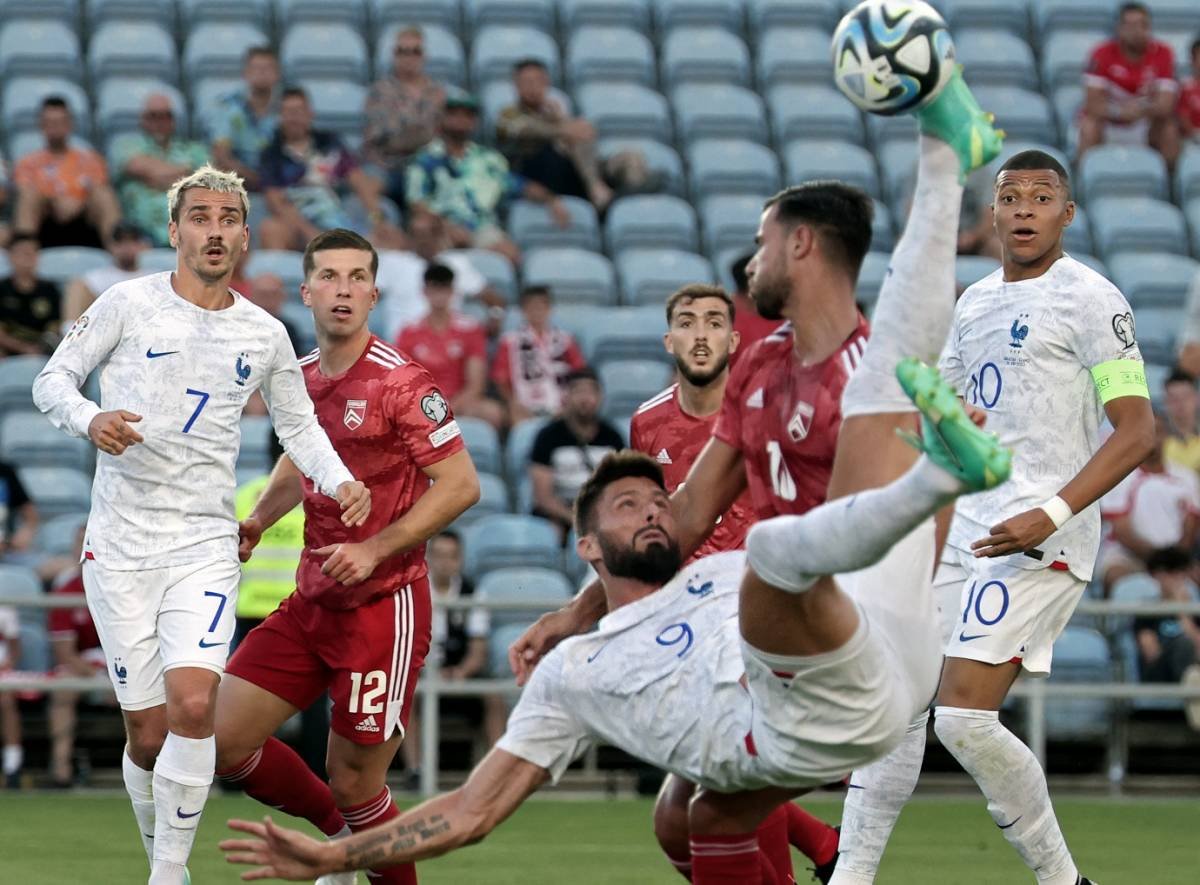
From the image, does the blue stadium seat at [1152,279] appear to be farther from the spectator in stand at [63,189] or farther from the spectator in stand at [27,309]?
the spectator in stand at [27,309]

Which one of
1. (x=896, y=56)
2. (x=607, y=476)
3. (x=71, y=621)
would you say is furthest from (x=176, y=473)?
(x=71, y=621)

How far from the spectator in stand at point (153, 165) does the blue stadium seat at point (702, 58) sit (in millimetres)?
3997

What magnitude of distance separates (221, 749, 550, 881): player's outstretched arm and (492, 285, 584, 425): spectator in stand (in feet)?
25.4

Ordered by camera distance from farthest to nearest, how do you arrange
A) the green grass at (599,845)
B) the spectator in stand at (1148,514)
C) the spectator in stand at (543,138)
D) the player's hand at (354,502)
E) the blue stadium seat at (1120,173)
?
the blue stadium seat at (1120,173) < the spectator in stand at (543,138) < the spectator in stand at (1148,514) < the green grass at (599,845) < the player's hand at (354,502)

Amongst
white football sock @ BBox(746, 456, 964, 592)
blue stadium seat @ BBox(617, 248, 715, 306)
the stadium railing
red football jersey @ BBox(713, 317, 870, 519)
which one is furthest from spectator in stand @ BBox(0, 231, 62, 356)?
white football sock @ BBox(746, 456, 964, 592)

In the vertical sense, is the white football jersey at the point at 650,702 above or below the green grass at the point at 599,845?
above

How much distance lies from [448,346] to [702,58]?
4.47 m

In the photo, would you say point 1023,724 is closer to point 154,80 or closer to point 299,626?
point 299,626

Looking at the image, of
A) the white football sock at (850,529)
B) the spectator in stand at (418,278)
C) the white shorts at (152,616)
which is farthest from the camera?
the spectator in stand at (418,278)

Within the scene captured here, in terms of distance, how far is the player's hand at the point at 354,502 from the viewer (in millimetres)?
6484

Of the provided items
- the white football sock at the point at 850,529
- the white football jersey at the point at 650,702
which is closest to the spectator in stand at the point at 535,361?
the white football jersey at the point at 650,702

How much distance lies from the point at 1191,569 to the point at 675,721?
7.68 metres

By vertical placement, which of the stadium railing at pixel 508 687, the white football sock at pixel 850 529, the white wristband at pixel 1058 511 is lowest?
Result: the stadium railing at pixel 508 687

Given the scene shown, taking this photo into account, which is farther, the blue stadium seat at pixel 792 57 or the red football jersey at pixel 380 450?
the blue stadium seat at pixel 792 57
